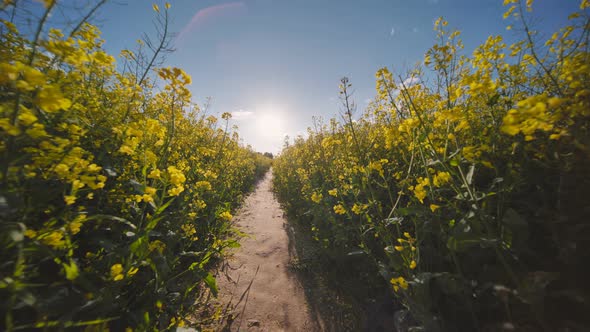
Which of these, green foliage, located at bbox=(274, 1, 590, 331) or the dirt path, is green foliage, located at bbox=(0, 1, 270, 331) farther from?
green foliage, located at bbox=(274, 1, 590, 331)

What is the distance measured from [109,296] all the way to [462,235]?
2.25m

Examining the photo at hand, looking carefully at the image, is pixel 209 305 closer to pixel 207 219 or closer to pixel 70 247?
pixel 207 219

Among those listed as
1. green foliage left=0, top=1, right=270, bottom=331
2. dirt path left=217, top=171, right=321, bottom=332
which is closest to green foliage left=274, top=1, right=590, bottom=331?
dirt path left=217, top=171, right=321, bottom=332

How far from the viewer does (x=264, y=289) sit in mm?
2613

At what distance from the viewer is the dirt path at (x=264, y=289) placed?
217 centimetres

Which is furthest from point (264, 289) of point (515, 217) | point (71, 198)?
point (515, 217)

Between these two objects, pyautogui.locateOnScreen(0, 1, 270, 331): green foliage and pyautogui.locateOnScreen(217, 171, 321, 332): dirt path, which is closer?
pyautogui.locateOnScreen(0, 1, 270, 331): green foliage

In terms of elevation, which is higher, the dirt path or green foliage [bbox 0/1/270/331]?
green foliage [bbox 0/1/270/331]

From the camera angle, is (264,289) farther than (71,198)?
Yes

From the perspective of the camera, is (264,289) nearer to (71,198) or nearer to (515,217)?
(71,198)

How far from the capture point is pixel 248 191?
8141mm

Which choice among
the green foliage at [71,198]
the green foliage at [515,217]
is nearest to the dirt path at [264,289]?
the green foliage at [71,198]

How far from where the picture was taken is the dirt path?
7.13ft

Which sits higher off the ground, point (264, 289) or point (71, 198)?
point (71, 198)
